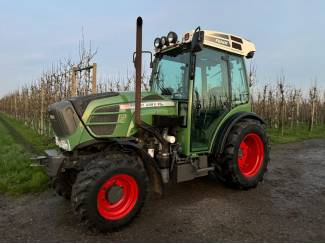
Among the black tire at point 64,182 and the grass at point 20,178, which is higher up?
the black tire at point 64,182

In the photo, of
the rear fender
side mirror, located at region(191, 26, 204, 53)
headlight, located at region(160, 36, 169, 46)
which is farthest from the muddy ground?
headlight, located at region(160, 36, 169, 46)

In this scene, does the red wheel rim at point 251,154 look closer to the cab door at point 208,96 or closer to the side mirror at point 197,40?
the cab door at point 208,96

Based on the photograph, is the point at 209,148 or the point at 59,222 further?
the point at 209,148

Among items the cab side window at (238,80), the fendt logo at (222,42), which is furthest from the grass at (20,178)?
the fendt logo at (222,42)

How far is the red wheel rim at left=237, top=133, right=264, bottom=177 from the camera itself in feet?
17.0

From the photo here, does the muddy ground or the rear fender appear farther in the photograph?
the rear fender

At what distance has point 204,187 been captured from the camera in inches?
203

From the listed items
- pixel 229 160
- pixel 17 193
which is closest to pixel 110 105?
pixel 229 160

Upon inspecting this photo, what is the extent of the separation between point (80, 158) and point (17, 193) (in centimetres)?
192

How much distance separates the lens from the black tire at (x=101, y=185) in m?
3.26

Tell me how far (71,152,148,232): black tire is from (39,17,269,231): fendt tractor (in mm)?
11

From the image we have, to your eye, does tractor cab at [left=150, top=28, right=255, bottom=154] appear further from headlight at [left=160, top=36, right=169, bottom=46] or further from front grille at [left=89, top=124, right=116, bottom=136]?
front grille at [left=89, top=124, right=116, bottom=136]

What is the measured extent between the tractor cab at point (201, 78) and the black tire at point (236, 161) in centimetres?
28

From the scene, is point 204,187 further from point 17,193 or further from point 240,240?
point 17,193
